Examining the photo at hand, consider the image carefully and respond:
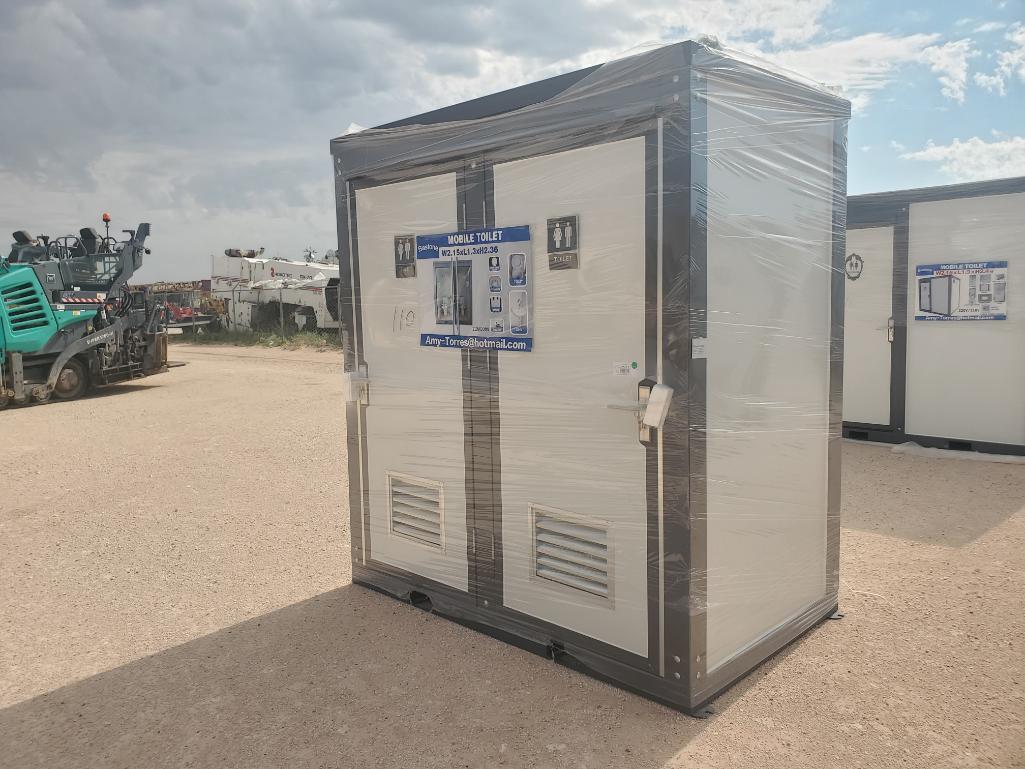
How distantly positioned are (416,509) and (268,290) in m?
17.8

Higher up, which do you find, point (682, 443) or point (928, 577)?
point (682, 443)

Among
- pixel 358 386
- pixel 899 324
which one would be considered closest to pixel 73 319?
pixel 358 386

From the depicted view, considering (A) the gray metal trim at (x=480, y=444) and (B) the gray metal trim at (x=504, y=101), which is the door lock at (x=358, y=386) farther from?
(B) the gray metal trim at (x=504, y=101)

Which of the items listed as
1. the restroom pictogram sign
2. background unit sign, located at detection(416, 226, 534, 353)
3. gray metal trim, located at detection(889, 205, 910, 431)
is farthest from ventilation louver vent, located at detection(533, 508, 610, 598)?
gray metal trim, located at detection(889, 205, 910, 431)

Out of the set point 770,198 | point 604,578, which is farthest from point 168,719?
point 770,198

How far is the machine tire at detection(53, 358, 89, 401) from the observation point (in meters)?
11.1

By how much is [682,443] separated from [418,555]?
65.3 inches

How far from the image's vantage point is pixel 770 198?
3240mm

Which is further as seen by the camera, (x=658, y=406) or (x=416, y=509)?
(x=416, y=509)

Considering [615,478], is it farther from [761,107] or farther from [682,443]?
[761,107]

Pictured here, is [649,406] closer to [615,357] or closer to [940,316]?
[615,357]

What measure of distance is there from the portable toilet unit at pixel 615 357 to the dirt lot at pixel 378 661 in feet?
0.81

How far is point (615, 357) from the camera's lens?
303 cm

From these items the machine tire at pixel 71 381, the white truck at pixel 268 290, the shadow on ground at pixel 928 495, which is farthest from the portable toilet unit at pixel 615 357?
the white truck at pixel 268 290
